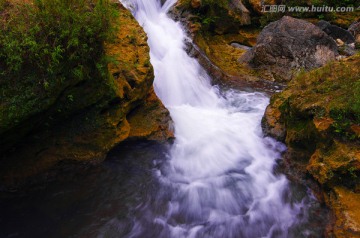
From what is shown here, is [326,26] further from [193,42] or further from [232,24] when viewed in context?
[193,42]

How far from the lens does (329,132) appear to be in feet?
16.5

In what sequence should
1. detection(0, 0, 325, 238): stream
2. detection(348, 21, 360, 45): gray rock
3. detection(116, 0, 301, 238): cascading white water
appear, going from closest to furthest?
detection(0, 0, 325, 238): stream < detection(116, 0, 301, 238): cascading white water < detection(348, 21, 360, 45): gray rock

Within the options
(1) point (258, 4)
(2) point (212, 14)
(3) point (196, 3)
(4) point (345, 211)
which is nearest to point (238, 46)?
(2) point (212, 14)

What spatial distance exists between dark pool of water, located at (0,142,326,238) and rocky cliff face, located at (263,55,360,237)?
0.46m

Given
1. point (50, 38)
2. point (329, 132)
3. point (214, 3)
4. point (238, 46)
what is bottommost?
point (329, 132)

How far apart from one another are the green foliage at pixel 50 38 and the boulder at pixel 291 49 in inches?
277

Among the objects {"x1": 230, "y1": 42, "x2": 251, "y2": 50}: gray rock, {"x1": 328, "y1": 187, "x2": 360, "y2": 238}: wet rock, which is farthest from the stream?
{"x1": 230, "y1": 42, "x2": 251, "y2": 50}: gray rock

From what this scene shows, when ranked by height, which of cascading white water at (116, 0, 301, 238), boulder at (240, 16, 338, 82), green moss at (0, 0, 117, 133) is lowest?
cascading white water at (116, 0, 301, 238)

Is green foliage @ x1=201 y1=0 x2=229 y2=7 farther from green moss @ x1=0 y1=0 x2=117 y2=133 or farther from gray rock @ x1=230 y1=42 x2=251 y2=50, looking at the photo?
green moss @ x1=0 y1=0 x2=117 y2=133

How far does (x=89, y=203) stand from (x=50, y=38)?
8.92 feet

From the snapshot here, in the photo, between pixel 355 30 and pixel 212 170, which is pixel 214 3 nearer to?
pixel 355 30

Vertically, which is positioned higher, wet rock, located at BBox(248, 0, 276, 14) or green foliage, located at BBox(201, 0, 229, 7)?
green foliage, located at BBox(201, 0, 229, 7)

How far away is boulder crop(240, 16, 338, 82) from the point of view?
10.1 metres

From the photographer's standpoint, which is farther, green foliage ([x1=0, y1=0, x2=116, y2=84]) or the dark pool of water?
the dark pool of water
